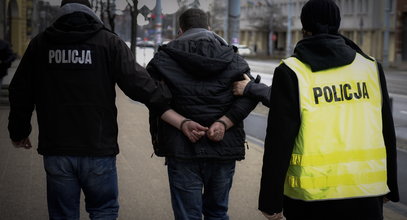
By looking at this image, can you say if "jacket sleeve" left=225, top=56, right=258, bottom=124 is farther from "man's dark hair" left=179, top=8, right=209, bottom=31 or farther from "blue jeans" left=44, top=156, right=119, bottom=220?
"blue jeans" left=44, top=156, right=119, bottom=220

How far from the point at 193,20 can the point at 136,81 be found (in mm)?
531

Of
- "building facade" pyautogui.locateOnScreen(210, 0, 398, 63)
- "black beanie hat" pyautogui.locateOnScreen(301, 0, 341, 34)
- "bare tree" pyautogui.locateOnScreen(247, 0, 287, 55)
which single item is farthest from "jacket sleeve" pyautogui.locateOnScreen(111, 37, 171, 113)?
"bare tree" pyautogui.locateOnScreen(247, 0, 287, 55)

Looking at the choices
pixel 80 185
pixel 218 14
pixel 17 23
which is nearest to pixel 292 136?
pixel 80 185

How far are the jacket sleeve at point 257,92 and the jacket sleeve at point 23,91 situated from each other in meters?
1.27

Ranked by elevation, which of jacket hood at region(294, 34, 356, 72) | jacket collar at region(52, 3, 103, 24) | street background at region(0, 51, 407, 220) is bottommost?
street background at region(0, 51, 407, 220)

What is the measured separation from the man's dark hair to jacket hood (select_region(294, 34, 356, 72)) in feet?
3.44

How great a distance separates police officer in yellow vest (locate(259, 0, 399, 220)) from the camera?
353cm

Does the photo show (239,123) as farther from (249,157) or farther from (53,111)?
(249,157)

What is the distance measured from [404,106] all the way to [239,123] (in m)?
16.7

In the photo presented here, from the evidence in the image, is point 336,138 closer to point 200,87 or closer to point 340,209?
point 340,209

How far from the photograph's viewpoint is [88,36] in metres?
4.29

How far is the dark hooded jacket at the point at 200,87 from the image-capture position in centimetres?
440

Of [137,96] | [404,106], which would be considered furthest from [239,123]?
[404,106]

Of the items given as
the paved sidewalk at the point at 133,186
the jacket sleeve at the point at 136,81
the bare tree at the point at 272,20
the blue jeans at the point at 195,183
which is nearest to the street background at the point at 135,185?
the paved sidewalk at the point at 133,186
